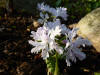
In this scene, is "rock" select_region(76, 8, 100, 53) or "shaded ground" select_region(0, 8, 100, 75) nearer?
"shaded ground" select_region(0, 8, 100, 75)

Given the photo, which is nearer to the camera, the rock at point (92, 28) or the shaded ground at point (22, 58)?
the shaded ground at point (22, 58)

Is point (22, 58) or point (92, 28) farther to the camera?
point (92, 28)

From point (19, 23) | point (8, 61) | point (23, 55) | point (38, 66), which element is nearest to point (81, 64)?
point (38, 66)

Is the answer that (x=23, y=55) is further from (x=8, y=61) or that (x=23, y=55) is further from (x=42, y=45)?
(x=42, y=45)

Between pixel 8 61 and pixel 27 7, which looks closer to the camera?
pixel 8 61
